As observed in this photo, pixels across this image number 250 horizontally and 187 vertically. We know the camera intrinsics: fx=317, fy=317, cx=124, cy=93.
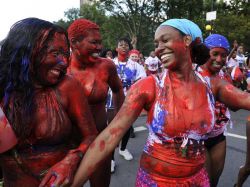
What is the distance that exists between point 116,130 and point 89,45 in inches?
55.5

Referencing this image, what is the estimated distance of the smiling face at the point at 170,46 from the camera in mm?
1872

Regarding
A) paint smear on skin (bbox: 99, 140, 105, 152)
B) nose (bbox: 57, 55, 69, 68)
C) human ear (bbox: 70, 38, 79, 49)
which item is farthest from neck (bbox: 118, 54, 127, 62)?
paint smear on skin (bbox: 99, 140, 105, 152)

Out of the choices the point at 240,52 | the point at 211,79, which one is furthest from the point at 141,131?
the point at 240,52

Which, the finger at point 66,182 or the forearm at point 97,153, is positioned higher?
the forearm at point 97,153

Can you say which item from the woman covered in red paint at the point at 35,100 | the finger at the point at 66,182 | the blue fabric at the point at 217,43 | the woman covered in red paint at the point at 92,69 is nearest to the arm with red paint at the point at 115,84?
the woman covered in red paint at the point at 92,69

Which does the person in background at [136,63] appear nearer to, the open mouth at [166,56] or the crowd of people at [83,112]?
the crowd of people at [83,112]

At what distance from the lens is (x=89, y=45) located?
2.97 metres

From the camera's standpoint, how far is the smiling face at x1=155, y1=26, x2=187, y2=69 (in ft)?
6.14

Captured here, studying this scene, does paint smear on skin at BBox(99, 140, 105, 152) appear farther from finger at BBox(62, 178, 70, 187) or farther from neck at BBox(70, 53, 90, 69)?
neck at BBox(70, 53, 90, 69)

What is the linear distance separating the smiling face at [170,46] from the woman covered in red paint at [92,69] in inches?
47.1

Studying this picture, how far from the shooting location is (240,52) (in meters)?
12.8

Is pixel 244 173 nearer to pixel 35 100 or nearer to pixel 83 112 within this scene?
pixel 83 112

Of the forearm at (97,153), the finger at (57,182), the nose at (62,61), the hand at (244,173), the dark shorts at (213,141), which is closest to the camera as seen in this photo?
the finger at (57,182)

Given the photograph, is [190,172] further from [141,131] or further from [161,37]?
[141,131]
